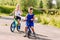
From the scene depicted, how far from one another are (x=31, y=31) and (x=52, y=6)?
35.6m

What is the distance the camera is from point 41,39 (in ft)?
37.6

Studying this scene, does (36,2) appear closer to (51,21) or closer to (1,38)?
(51,21)

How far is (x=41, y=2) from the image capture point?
4638cm

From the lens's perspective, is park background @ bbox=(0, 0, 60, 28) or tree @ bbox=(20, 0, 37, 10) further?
tree @ bbox=(20, 0, 37, 10)

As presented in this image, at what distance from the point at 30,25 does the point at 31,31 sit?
24.7 inches

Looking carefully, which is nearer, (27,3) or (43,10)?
(27,3)

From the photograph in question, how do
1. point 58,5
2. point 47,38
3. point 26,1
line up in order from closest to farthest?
point 47,38
point 26,1
point 58,5

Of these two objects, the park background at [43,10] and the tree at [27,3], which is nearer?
the park background at [43,10]

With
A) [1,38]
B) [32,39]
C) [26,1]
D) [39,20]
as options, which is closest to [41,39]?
[32,39]

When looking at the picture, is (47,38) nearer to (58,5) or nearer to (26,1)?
(26,1)

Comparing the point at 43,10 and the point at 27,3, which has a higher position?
the point at 27,3

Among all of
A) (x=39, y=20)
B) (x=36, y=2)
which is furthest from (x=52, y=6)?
(x=39, y=20)

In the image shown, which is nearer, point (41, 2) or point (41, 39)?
point (41, 39)

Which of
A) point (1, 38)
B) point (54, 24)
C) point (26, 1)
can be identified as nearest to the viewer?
point (1, 38)
